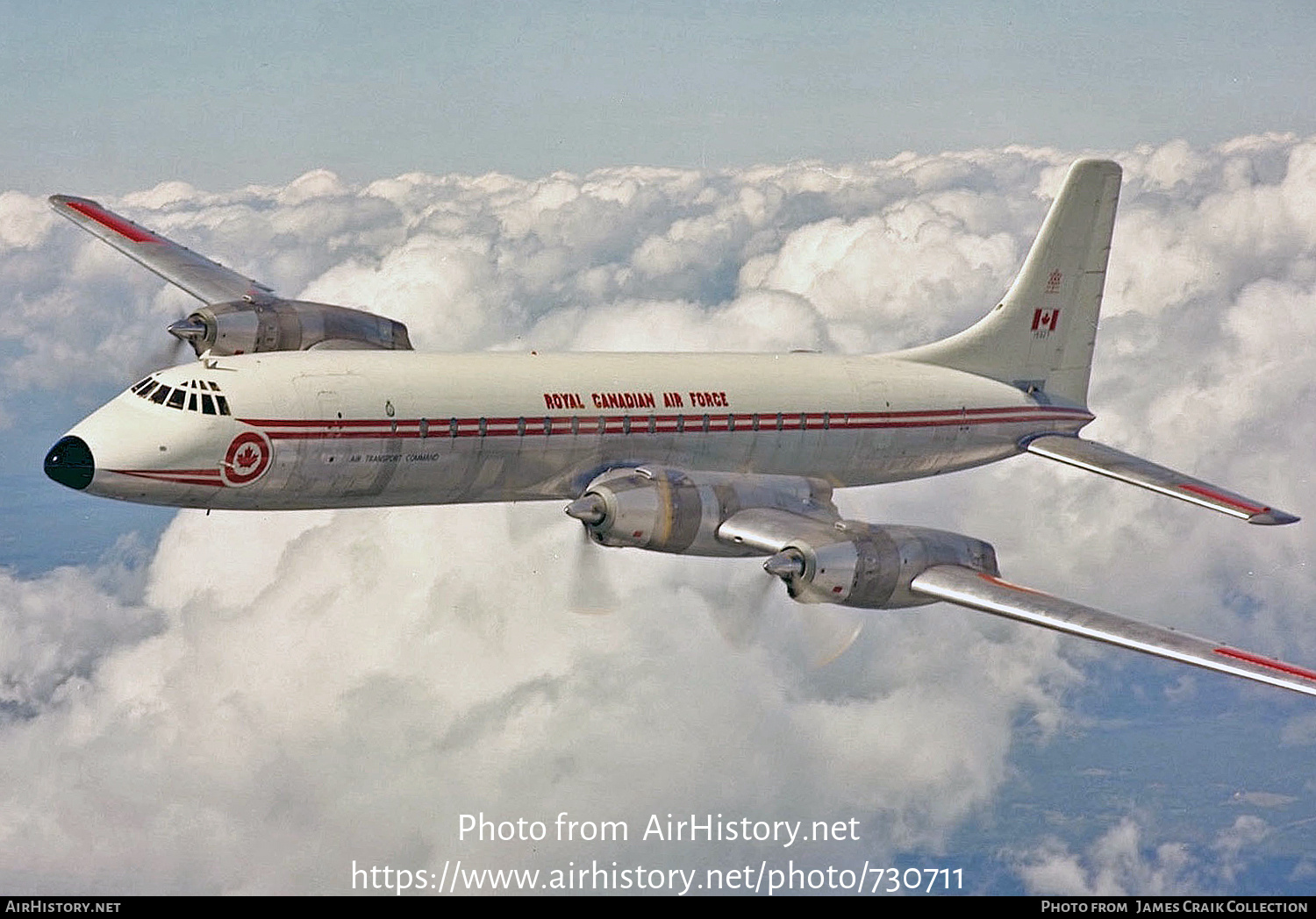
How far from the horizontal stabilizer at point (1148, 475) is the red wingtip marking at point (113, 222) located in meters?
26.7

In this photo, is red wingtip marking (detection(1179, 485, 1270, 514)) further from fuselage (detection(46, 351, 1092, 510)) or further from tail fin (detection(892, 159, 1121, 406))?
tail fin (detection(892, 159, 1121, 406))

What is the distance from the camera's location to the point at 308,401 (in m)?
32.8

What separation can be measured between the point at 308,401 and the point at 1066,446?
72.5 feet

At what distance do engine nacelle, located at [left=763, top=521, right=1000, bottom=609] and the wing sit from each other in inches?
693

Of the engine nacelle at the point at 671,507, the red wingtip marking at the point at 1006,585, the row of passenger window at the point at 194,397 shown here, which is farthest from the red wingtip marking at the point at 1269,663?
the row of passenger window at the point at 194,397

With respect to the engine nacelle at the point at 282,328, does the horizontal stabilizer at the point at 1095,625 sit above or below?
below

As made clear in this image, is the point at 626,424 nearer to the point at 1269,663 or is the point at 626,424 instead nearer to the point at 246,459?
the point at 246,459

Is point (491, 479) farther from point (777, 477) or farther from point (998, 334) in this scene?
point (998, 334)

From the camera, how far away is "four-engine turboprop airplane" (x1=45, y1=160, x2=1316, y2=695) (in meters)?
31.2

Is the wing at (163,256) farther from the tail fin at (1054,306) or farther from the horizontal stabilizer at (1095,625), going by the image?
the horizontal stabilizer at (1095,625)

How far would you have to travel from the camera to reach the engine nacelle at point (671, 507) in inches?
1318

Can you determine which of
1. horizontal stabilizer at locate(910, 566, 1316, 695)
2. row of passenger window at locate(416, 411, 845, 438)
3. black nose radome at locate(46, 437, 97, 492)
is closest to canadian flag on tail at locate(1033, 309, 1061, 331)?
row of passenger window at locate(416, 411, 845, 438)

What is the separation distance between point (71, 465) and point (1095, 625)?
2006cm

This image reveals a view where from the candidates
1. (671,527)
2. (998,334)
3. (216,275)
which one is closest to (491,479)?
(671,527)
